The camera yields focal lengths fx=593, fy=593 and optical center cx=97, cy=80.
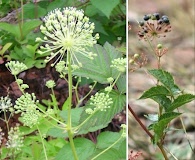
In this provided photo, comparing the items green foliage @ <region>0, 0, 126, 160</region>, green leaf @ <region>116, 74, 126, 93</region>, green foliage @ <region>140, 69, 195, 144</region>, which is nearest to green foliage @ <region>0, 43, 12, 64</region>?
green foliage @ <region>0, 0, 126, 160</region>

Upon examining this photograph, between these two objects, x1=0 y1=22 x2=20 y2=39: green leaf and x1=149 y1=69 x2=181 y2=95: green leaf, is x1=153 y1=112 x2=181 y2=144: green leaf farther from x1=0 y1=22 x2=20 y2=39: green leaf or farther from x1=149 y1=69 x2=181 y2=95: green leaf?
x1=0 y1=22 x2=20 y2=39: green leaf

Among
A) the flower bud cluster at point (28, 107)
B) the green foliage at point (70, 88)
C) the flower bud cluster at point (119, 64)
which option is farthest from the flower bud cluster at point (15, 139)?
the flower bud cluster at point (119, 64)

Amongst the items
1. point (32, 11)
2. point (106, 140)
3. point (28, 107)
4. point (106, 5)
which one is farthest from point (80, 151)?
point (32, 11)

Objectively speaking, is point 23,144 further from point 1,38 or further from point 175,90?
point 175,90

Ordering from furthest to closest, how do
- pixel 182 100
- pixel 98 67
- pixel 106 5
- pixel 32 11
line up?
pixel 32 11 < pixel 106 5 < pixel 98 67 < pixel 182 100

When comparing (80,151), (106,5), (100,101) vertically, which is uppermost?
(106,5)

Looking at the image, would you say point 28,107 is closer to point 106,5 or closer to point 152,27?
point 152,27

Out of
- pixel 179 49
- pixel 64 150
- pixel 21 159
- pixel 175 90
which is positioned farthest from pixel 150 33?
pixel 179 49
